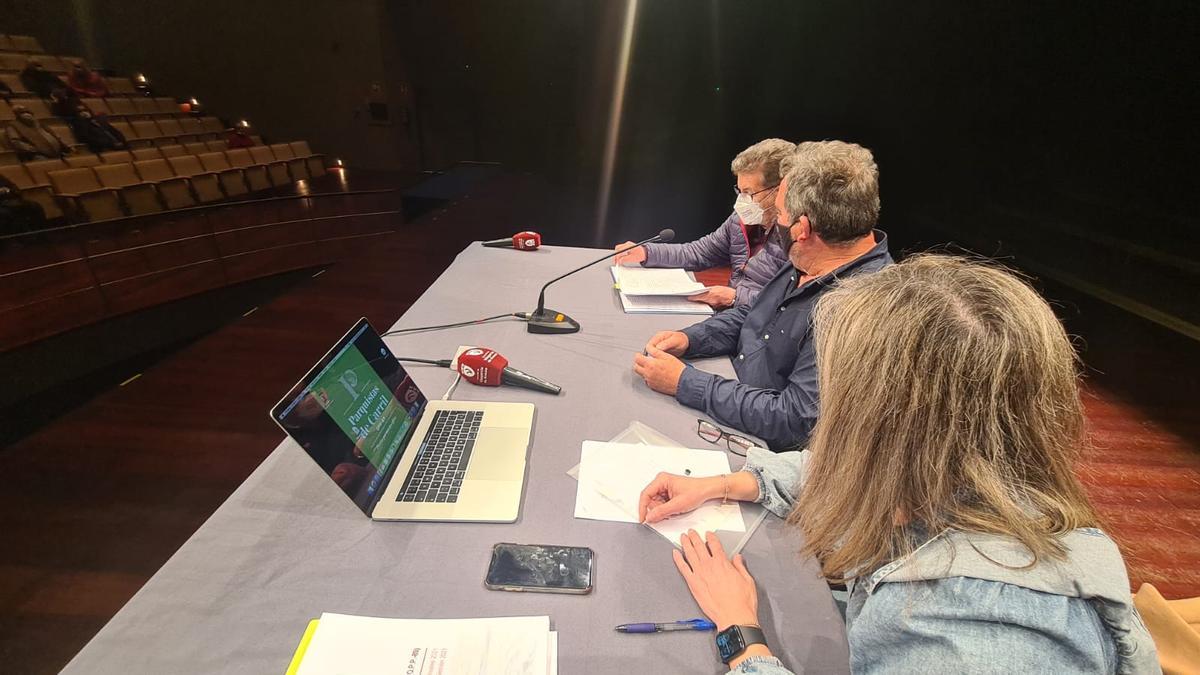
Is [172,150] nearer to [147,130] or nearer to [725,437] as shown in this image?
[147,130]

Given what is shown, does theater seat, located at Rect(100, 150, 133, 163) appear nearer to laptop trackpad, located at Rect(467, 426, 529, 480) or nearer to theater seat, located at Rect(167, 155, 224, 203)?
theater seat, located at Rect(167, 155, 224, 203)

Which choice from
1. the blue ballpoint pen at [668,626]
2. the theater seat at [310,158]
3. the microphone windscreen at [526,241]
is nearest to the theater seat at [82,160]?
the theater seat at [310,158]

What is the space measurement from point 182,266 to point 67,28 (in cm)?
136

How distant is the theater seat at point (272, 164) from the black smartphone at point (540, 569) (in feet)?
14.4

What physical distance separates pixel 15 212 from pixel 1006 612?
12.5 feet

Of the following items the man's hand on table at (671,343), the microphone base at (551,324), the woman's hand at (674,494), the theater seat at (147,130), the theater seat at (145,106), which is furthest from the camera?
the theater seat at (145,106)

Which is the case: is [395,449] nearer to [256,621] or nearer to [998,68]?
[256,621]

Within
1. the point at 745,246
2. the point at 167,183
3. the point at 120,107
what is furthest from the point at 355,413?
the point at 120,107

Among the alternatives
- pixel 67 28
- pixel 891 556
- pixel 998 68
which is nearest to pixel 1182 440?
→ pixel 998 68

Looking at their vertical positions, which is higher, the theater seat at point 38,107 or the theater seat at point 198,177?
the theater seat at point 38,107

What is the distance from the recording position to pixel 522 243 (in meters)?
2.21

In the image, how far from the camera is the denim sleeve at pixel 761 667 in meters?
0.60

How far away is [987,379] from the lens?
20.5 inches

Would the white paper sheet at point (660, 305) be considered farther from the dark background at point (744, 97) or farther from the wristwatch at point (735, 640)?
the dark background at point (744, 97)
